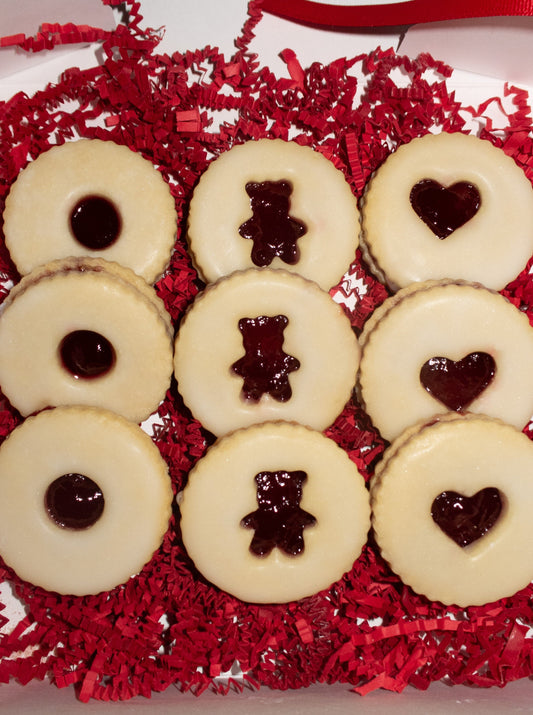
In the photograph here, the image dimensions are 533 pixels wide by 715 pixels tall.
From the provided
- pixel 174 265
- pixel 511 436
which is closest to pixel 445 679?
pixel 511 436

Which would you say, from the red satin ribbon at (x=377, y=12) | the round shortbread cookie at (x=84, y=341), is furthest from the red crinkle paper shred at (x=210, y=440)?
the round shortbread cookie at (x=84, y=341)

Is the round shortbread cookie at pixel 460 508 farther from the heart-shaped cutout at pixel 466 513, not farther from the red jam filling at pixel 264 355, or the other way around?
the red jam filling at pixel 264 355

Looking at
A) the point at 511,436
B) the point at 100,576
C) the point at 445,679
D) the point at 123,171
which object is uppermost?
the point at 123,171

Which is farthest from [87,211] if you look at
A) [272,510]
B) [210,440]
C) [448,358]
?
[448,358]

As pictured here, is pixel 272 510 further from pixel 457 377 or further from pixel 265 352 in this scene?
pixel 457 377

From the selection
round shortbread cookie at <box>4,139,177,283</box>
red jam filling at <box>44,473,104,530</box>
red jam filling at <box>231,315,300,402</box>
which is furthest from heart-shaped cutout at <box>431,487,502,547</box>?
round shortbread cookie at <box>4,139,177,283</box>

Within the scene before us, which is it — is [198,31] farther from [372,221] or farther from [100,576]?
[100,576]

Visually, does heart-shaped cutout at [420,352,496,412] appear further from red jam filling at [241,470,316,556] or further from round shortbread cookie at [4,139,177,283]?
round shortbread cookie at [4,139,177,283]
